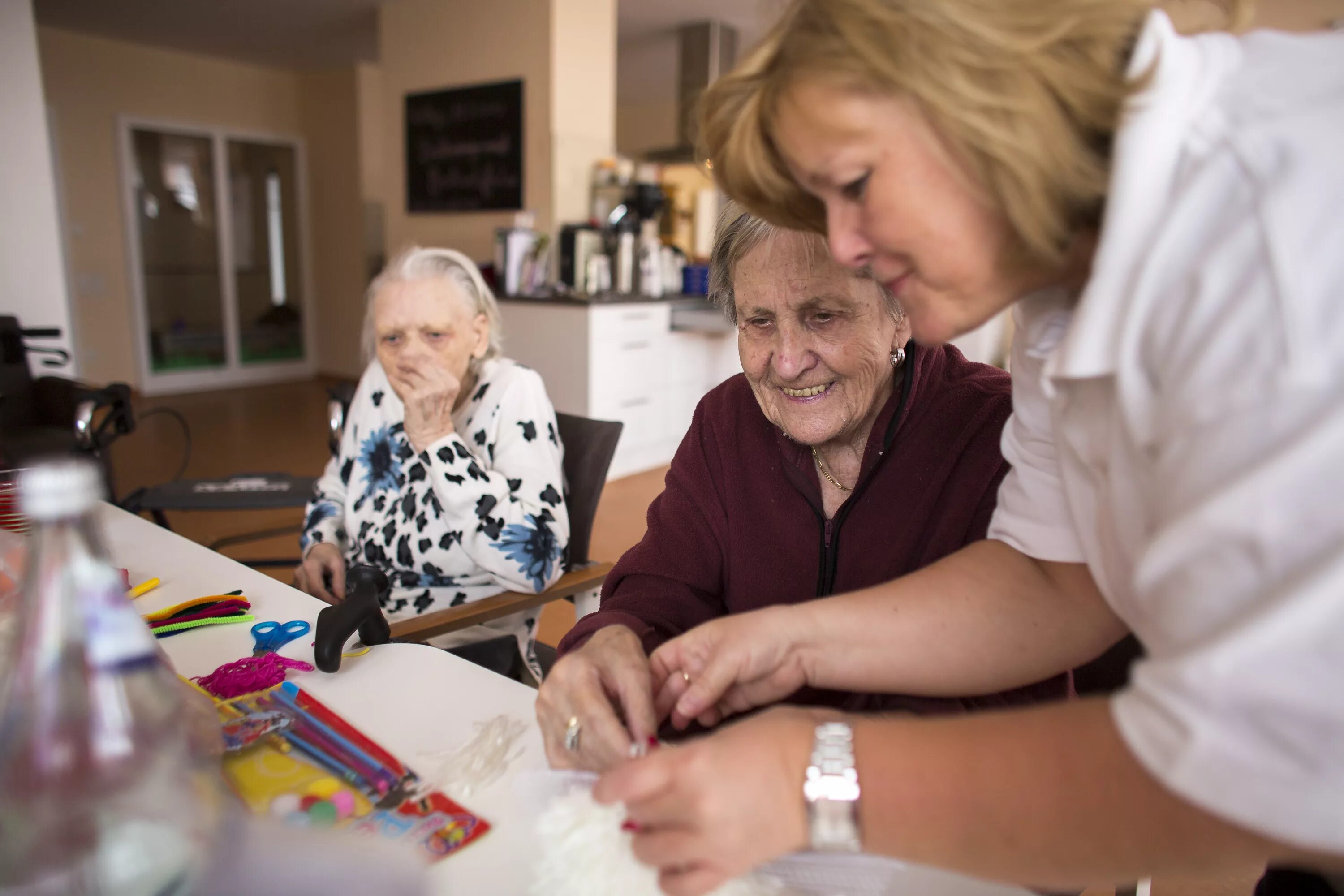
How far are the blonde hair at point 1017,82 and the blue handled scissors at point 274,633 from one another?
0.93m

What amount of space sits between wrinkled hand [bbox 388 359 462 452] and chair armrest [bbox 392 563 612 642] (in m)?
0.35

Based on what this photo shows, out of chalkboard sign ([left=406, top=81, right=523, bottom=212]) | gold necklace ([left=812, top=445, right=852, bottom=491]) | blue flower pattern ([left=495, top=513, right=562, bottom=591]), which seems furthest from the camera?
chalkboard sign ([left=406, top=81, right=523, bottom=212])

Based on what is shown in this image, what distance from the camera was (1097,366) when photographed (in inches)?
21.6

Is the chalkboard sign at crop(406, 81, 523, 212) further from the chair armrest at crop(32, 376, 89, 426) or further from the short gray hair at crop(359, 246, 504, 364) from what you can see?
the short gray hair at crop(359, 246, 504, 364)

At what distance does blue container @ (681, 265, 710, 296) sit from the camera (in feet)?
17.3

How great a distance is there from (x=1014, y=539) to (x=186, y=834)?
0.69 m

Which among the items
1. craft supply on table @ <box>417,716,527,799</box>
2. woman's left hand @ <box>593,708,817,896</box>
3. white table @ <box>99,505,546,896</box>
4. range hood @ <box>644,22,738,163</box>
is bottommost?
white table @ <box>99,505,546,896</box>

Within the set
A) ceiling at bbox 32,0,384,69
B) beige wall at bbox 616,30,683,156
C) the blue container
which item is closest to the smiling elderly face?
the blue container

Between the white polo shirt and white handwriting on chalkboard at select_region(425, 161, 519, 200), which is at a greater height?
white handwriting on chalkboard at select_region(425, 161, 519, 200)

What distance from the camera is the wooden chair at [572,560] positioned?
1531mm

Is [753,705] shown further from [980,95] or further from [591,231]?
[591,231]

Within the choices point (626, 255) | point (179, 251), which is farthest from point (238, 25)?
point (626, 255)

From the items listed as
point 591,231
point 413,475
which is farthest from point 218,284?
point 413,475

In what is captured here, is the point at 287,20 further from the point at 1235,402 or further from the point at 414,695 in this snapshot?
the point at 1235,402
